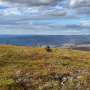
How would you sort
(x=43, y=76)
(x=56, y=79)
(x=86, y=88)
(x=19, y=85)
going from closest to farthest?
(x=86, y=88)
(x=19, y=85)
(x=56, y=79)
(x=43, y=76)

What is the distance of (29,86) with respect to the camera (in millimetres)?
17422

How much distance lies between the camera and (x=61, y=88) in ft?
53.9

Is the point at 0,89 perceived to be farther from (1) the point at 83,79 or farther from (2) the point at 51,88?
(1) the point at 83,79

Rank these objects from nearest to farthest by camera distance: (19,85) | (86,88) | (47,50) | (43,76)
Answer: (86,88)
(19,85)
(43,76)
(47,50)

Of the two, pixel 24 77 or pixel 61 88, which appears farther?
pixel 24 77

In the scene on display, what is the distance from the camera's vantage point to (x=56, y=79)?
64.1 feet

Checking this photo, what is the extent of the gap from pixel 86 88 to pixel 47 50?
218 feet

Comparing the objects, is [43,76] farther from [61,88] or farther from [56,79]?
[61,88]

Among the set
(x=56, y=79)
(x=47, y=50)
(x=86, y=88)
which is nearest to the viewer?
(x=86, y=88)

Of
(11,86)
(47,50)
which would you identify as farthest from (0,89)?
(47,50)

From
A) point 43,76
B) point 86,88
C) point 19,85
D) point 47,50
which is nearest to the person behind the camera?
point 86,88

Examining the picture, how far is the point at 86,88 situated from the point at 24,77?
4.79 meters

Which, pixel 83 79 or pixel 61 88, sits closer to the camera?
pixel 61 88

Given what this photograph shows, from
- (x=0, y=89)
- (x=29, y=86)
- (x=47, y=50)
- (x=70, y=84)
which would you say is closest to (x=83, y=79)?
(x=70, y=84)
